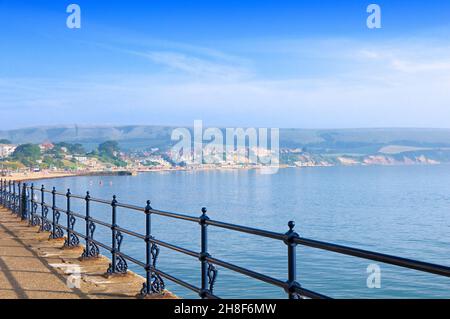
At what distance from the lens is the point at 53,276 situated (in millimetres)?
10047

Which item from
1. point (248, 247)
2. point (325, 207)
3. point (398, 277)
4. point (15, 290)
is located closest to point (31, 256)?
point (15, 290)

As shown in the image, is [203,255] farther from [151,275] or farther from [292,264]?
[292,264]

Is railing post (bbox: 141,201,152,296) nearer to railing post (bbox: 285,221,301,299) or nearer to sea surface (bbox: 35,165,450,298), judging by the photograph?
railing post (bbox: 285,221,301,299)

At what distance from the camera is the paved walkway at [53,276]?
8.72 metres

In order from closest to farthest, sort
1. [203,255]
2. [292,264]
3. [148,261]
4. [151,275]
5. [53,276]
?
[292,264]
[203,255]
[151,275]
[148,261]
[53,276]

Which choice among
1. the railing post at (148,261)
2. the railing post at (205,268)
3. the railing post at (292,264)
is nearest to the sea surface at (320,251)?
the railing post at (148,261)

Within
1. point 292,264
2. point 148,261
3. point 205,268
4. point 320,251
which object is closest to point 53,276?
point 148,261

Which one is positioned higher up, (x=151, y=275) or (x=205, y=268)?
(x=205, y=268)

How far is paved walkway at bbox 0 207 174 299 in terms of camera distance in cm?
872

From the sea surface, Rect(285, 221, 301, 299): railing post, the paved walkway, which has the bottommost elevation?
the sea surface

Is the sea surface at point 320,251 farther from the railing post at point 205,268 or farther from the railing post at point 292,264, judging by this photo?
the railing post at point 292,264

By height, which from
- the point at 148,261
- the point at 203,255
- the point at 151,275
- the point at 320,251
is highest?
the point at 203,255

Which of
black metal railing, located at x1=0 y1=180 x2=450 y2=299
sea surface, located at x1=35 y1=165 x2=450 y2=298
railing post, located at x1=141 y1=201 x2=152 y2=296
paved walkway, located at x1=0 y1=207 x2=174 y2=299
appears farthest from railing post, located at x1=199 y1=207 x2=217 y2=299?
sea surface, located at x1=35 y1=165 x2=450 y2=298

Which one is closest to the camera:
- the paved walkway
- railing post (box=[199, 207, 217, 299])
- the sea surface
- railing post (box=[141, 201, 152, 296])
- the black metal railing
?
the black metal railing
